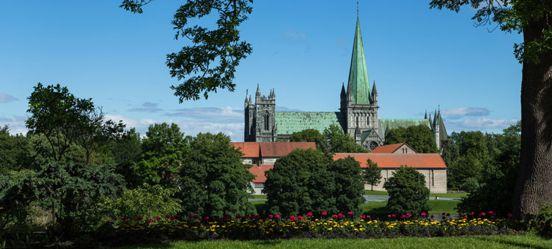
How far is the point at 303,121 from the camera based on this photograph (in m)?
139

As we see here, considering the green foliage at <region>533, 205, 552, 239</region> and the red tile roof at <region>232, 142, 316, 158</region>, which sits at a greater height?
the red tile roof at <region>232, 142, 316, 158</region>

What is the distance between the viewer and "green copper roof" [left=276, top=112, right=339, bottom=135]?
5389 inches

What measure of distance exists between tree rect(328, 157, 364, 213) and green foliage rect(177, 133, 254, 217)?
9.35 meters

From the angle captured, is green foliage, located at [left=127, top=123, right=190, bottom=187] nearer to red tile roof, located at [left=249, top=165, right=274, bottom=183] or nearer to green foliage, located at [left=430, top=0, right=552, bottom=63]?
red tile roof, located at [left=249, top=165, right=274, bottom=183]

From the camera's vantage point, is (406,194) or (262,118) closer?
(406,194)

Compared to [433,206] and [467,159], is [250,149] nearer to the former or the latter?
[467,159]

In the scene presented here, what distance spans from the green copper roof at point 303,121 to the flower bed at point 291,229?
120501 mm

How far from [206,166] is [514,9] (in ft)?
126

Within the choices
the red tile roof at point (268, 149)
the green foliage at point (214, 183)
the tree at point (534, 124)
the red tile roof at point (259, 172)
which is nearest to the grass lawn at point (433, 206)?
the green foliage at point (214, 183)

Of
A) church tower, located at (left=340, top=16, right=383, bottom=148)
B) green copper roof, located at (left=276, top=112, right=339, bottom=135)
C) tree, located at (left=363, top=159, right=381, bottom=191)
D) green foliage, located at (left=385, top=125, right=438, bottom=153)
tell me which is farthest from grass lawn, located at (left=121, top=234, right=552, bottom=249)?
green copper roof, located at (left=276, top=112, right=339, bottom=135)

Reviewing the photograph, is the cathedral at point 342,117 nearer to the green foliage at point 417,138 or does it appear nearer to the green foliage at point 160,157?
the green foliage at point 417,138

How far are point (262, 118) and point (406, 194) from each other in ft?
272

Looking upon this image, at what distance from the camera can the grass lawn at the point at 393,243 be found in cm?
1242

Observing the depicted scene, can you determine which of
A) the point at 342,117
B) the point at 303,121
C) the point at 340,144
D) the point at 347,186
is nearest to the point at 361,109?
the point at 342,117
